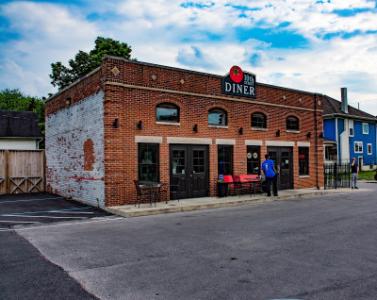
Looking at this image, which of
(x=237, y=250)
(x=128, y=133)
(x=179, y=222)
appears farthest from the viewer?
(x=128, y=133)

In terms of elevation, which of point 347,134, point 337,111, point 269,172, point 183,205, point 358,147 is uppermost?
point 337,111

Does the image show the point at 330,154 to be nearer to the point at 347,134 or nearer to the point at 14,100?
the point at 347,134

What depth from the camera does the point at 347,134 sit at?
40.1m

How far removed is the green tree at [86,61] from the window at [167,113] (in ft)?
65.2

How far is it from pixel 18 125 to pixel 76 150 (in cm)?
1919

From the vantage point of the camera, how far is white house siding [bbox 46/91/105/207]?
41.8 ft

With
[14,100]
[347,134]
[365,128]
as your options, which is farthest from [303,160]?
[14,100]

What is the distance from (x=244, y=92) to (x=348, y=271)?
12.1 m

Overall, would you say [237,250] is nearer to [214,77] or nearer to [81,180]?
[81,180]

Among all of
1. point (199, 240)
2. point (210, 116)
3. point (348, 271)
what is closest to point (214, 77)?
point (210, 116)

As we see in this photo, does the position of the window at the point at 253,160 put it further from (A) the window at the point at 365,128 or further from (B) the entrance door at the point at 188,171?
(A) the window at the point at 365,128

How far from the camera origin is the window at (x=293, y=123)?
18.7 m

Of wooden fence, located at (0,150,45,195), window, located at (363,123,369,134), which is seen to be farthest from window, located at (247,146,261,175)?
window, located at (363,123,369,134)

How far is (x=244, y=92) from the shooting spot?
1648cm
